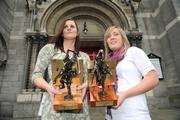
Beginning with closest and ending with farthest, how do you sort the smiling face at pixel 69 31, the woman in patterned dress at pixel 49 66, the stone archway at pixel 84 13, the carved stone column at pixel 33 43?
the woman in patterned dress at pixel 49 66 → the smiling face at pixel 69 31 → the carved stone column at pixel 33 43 → the stone archway at pixel 84 13

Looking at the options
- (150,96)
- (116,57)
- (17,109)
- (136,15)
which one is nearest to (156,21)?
(136,15)

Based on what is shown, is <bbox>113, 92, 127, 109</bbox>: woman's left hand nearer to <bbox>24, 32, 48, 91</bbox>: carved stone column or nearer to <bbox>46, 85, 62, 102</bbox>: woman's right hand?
<bbox>46, 85, 62, 102</bbox>: woman's right hand

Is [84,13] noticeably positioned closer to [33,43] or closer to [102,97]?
[33,43]

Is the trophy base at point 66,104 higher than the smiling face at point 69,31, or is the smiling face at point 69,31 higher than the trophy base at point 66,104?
the smiling face at point 69,31

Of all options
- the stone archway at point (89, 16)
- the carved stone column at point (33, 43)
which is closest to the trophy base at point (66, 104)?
the carved stone column at point (33, 43)

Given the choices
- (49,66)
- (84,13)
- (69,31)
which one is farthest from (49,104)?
(84,13)

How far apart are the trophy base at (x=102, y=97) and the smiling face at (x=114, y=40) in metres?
0.54

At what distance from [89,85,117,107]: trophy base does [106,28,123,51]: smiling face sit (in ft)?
1.76

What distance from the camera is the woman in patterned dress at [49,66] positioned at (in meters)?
2.08

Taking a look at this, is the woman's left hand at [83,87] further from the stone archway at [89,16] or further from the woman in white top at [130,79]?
the stone archway at [89,16]

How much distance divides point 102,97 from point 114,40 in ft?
2.40

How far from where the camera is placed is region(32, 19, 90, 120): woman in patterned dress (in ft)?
6.82

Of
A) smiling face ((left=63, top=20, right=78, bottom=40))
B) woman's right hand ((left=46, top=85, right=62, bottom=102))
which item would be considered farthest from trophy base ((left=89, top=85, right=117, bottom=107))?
smiling face ((left=63, top=20, right=78, bottom=40))

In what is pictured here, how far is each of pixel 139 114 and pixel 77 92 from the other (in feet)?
1.92
